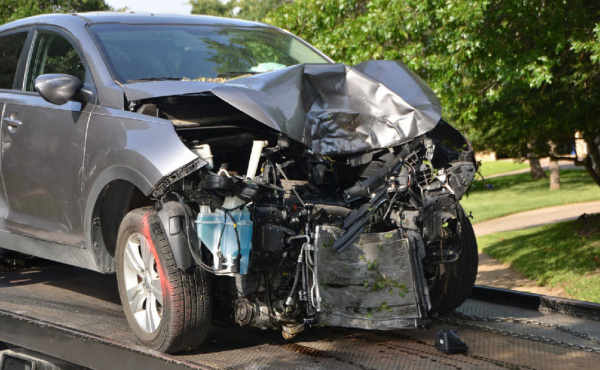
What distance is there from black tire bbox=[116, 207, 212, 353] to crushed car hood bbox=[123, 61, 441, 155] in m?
0.73

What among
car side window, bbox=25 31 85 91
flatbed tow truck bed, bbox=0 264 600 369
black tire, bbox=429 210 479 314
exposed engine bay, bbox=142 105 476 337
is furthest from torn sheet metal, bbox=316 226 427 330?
car side window, bbox=25 31 85 91

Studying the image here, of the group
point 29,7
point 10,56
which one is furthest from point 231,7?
point 10,56

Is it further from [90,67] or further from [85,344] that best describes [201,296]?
[90,67]

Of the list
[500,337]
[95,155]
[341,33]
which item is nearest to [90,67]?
[95,155]

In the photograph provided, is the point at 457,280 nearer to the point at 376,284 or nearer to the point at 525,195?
the point at 376,284

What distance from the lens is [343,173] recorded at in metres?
4.61

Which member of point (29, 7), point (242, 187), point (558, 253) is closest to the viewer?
point (242, 187)

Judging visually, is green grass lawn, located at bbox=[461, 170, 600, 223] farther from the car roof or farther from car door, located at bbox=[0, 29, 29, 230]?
car door, located at bbox=[0, 29, 29, 230]

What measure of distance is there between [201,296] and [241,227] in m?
0.43

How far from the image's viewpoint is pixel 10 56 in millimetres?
5711

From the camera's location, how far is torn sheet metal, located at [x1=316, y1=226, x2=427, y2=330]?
4020mm

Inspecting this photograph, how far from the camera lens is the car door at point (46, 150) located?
4645 mm

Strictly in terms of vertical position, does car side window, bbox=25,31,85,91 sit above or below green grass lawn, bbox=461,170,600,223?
above

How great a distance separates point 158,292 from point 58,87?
4.44 feet
